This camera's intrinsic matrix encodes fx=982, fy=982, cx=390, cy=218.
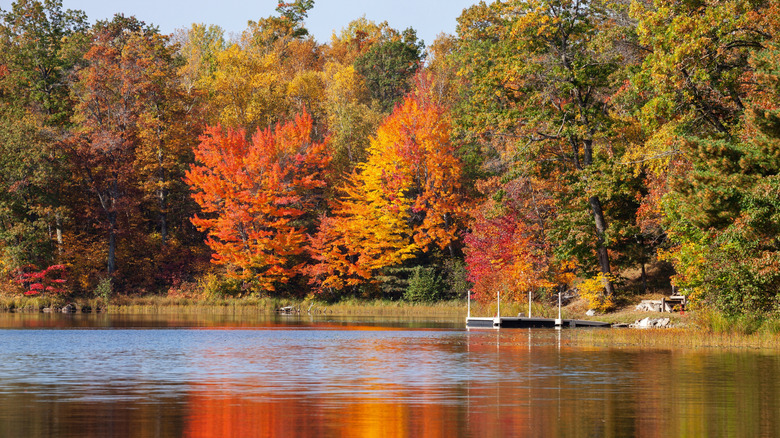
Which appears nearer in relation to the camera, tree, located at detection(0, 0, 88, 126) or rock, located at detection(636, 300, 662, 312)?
rock, located at detection(636, 300, 662, 312)

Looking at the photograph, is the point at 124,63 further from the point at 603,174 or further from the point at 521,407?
the point at 521,407

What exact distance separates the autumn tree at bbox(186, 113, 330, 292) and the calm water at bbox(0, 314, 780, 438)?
33348 mm

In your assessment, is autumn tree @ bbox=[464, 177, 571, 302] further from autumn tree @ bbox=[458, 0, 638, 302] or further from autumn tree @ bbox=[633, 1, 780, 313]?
autumn tree @ bbox=[633, 1, 780, 313]

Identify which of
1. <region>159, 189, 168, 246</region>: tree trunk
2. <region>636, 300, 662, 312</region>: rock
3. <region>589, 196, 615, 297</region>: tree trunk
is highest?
<region>159, 189, 168, 246</region>: tree trunk

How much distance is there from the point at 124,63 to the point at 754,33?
48.7m

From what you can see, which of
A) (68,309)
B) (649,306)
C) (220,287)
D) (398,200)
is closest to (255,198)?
(220,287)

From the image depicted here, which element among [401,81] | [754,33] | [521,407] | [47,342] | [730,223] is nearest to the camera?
[521,407]

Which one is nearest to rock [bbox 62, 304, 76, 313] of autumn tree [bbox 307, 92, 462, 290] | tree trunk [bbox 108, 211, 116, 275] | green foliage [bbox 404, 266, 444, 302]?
tree trunk [bbox 108, 211, 116, 275]

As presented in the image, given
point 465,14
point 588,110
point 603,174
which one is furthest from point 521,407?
point 465,14

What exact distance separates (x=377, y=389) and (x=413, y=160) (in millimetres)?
50600

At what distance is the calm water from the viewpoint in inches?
538

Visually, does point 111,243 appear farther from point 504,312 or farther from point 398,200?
point 504,312

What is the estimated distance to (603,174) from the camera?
155ft

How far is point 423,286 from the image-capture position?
68188 mm
